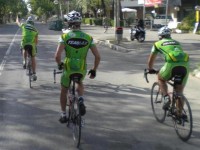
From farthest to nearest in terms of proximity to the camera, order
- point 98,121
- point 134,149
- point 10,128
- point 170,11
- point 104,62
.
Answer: point 170,11 → point 104,62 → point 98,121 → point 10,128 → point 134,149

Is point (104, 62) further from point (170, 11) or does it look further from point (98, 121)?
point (170, 11)

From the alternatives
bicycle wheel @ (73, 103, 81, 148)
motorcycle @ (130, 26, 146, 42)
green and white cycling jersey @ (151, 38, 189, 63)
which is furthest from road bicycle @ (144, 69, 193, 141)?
motorcycle @ (130, 26, 146, 42)

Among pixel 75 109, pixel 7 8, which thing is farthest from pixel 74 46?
pixel 7 8

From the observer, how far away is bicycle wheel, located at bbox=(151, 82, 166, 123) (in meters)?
7.34

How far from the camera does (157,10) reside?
63.6 m

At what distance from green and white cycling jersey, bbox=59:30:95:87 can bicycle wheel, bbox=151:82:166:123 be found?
1806 millimetres

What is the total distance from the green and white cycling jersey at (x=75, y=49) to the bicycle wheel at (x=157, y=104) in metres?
1.81

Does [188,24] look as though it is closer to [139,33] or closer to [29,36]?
[139,33]

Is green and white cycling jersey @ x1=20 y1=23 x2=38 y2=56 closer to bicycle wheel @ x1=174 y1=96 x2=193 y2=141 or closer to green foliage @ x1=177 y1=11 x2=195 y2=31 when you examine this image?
bicycle wheel @ x1=174 y1=96 x2=193 y2=141

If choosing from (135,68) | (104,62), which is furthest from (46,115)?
(104,62)

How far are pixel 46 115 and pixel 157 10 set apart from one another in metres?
57.7

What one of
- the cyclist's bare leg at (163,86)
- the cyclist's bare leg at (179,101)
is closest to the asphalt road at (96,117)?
the cyclist's bare leg at (179,101)

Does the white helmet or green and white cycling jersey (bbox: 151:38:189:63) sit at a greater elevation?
the white helmet

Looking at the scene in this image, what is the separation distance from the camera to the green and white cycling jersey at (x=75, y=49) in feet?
20.1
